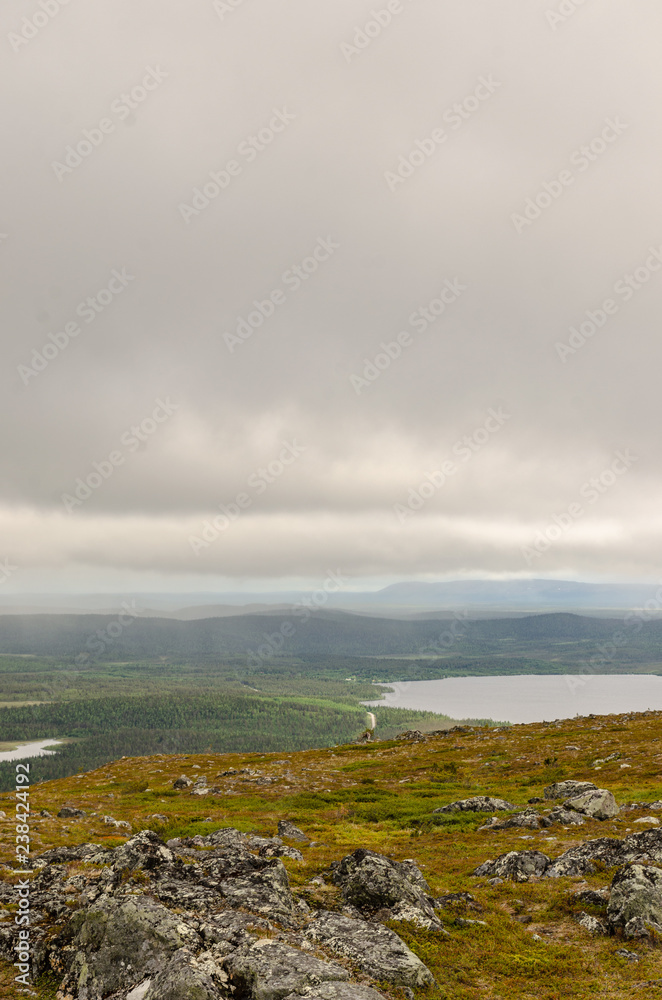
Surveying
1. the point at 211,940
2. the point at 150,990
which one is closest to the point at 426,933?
the point at 211,940

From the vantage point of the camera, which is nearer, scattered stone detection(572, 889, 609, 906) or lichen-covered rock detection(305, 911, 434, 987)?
lichen-covered rock detection(305, 911, 434, 987)

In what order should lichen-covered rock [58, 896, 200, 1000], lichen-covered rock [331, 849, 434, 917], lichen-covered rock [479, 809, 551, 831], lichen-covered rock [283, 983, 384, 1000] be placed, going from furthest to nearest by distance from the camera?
1. lichen-covered rock [479, 809, 551, 831]
2. lichen-covered rock [331, 849, 434, 917]
3. lichen-covered rock [58, 896, 200, 1000]
4. lichen-covered rock [283, 983, 384, 1000]

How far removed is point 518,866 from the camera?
2503 cm

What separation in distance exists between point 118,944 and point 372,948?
24.6 feet

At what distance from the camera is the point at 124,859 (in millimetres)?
19953

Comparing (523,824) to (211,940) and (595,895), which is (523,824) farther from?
(211,940)

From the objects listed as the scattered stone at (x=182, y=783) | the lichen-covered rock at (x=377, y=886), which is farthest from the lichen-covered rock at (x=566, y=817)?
the scattered stone at (x=182, y=783)

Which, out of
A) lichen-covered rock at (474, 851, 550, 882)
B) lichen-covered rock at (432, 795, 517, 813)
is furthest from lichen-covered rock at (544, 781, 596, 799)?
lichen-covered rock at (474, 851, 550, 882)

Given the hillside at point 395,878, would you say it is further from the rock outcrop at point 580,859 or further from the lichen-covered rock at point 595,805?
the lichen-covered rock at point 595,805

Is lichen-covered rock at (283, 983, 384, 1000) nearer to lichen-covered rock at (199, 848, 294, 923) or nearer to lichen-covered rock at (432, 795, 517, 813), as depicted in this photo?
lichen-covered rock at (199, 848, 294, 923)

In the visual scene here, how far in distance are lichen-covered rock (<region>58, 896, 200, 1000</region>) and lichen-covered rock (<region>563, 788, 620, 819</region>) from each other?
30.0 m

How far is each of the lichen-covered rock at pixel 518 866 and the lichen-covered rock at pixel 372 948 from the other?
34.1 feet

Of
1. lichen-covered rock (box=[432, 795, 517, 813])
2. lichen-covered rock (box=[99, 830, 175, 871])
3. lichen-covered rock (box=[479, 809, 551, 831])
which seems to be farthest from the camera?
lichen-covered rock (box=[432, 795, 517, 813])

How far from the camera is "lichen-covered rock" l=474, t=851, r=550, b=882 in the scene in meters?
24.7
